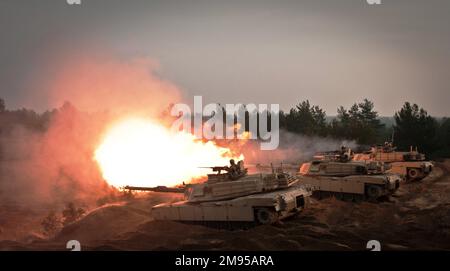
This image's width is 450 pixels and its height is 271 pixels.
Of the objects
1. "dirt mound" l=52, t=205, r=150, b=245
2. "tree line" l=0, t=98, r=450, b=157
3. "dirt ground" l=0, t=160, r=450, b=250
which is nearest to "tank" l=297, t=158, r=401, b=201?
"dirt ground" l=0, t=160, r=450, b=250

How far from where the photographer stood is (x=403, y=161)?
28.4m

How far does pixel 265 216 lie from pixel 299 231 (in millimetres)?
1254

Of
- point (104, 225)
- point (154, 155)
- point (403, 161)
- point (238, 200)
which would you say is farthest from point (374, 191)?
point (104, 225)

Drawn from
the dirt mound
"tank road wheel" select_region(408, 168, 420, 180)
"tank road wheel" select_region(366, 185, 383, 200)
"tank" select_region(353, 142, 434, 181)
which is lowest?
the dirt mound

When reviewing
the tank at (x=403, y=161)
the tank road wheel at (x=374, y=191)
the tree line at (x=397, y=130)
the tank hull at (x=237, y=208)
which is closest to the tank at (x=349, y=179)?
the tank road wheel at (x=374, y=191)

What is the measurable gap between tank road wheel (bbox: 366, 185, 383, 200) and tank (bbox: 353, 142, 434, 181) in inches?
297

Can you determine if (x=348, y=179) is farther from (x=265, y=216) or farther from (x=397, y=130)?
(x=397, y=130)

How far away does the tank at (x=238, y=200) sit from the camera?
15493mm

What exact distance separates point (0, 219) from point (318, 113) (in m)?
53.3

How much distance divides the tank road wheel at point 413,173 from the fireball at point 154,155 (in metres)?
12.1

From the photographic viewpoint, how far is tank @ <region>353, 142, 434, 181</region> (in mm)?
27859

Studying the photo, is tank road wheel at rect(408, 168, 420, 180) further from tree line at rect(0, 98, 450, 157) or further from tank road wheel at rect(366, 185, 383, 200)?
tree line at rect(0, 98, 450, 157)

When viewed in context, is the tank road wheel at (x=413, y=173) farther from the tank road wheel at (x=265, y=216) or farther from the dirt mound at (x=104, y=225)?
the dirt mound at (x=104, y=225)
